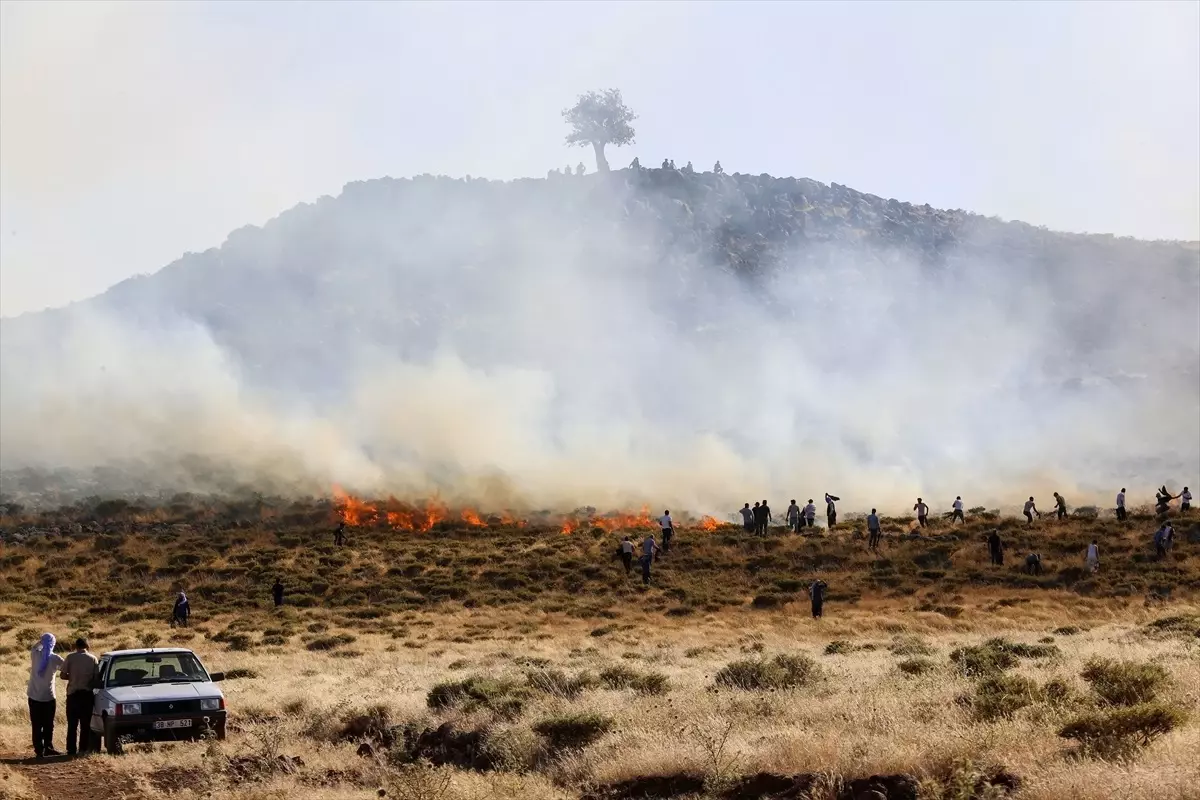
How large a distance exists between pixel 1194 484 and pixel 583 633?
2592 inches

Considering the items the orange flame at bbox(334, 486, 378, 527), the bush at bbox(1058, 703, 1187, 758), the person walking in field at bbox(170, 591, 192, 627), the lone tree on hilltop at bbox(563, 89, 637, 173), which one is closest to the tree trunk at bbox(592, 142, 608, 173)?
the lone tree on hilltop at bbox(563, 89, 637, 173)

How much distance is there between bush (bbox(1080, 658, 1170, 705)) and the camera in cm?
1343

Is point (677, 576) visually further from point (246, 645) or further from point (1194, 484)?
point (1194, 484)

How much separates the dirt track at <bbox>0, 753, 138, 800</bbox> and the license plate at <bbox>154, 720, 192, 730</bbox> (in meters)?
0.82

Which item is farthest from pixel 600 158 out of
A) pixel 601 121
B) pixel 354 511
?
pixel 354 511

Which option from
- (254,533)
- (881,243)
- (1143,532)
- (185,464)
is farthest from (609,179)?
(1143,532)

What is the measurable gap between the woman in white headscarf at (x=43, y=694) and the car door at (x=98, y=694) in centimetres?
56

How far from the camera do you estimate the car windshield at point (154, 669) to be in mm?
17500

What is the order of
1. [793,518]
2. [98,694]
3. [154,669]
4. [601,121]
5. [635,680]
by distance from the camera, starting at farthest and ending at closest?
[601,121] < [793,518] < [635,680] < [154,669] < [98,694]

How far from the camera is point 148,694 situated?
16750 millimetres

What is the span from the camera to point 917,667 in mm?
20422

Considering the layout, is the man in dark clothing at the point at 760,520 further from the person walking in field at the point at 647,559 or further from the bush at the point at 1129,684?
the bush at the point at 1129,684

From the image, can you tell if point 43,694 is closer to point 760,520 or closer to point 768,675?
point 768,675

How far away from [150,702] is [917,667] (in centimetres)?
1274
